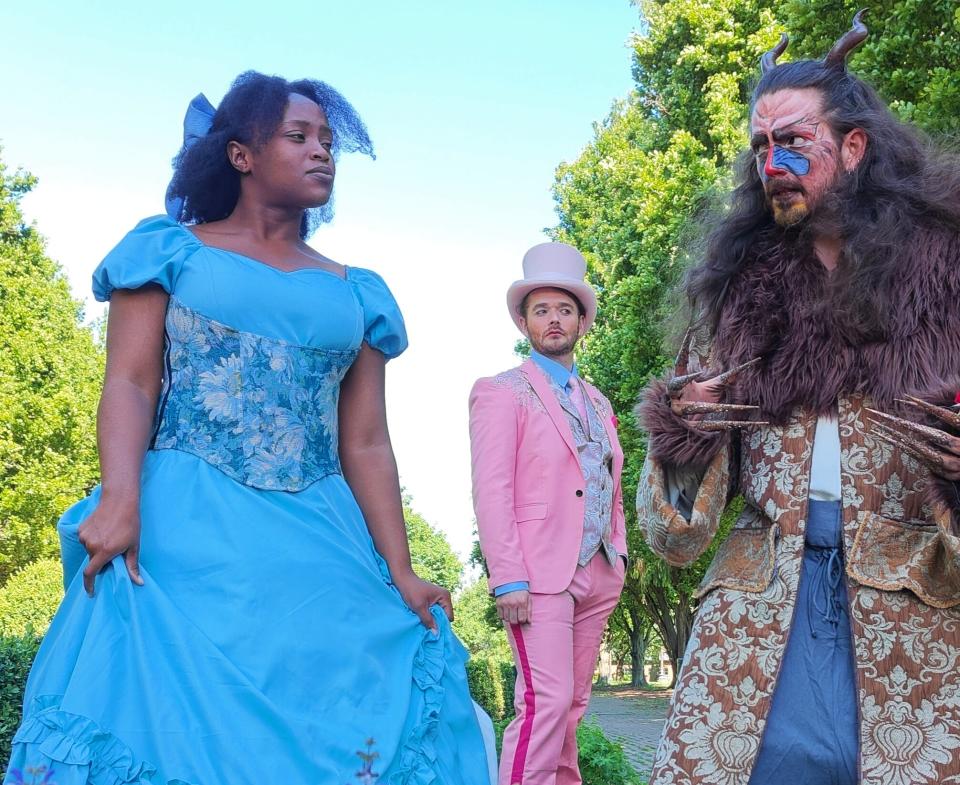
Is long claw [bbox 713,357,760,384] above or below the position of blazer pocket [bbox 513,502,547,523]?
above

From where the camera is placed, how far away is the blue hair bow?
3713 millimetres

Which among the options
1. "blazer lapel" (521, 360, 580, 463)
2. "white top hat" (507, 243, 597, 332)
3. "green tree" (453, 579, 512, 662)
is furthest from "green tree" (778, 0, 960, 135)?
"green tree" (453, 579, 512, 662)

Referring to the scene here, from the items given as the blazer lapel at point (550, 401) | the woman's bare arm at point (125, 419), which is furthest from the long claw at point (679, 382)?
the blazer lapel at point (550, 401)

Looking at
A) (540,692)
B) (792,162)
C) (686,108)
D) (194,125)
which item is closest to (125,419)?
(194,125)

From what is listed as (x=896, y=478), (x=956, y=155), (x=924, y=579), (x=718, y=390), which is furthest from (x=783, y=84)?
(x=924, y=579)

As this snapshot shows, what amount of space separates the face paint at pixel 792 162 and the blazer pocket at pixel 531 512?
2.63 m

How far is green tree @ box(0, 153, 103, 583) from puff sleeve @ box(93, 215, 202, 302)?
24.5 m

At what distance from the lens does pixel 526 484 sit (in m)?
5.48

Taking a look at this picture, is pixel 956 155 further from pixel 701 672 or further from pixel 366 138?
pixel 366 138

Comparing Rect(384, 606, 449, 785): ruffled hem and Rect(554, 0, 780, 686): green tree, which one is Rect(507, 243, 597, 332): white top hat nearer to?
Rect(384, 606, 449, 785): ruffled hem

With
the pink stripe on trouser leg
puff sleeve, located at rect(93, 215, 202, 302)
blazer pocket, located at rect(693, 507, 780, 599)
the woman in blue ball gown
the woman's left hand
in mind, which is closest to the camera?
the woman in blue ball gown

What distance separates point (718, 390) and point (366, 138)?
5.51 feet

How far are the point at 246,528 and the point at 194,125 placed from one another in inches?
57.0

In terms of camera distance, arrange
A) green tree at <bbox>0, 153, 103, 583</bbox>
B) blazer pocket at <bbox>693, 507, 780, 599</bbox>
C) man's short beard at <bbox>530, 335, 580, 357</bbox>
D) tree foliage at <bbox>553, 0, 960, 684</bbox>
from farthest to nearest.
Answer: green tree at <bbox>0, 153, 103, 583</bbox> → tree foliage at <bbox>553, 0, 960, 684</bbox> → man's short beard at <bbox>530, 335, 580, 357</bbox> → blazer pocket at <bbox>693, 507, 780, 599</bbox>
